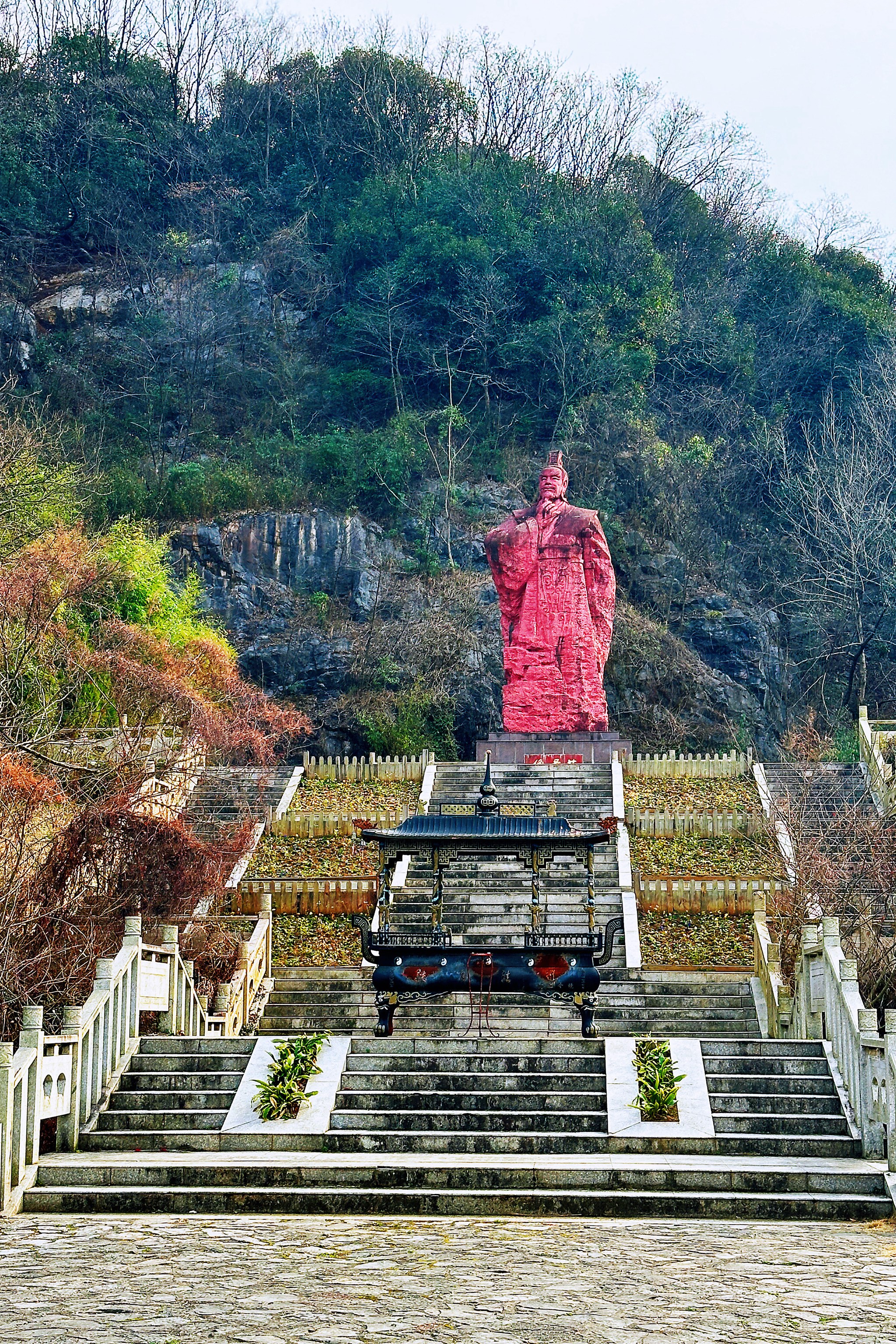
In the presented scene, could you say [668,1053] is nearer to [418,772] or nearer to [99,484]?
[418,772]

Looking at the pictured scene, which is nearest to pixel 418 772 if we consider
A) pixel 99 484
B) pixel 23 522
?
pixel 23 522

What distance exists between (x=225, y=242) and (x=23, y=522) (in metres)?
19.8

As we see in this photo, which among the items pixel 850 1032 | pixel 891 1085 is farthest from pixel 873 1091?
pixel 850 1032

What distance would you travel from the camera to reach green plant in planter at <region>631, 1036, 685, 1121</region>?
11.2 metres

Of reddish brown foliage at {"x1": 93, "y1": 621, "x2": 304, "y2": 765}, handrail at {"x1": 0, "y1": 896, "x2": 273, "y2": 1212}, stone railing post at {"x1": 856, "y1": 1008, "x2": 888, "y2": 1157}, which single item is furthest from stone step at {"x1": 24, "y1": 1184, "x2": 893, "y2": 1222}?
reddish brown foliage at {"x1": 93, "y1": 621, "x2": 304, "y2": 765}

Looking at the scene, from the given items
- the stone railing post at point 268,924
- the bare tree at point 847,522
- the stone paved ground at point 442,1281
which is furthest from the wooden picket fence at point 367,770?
the stone paved ground at point 442,1281

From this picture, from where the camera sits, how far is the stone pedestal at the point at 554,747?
2725 centimetres

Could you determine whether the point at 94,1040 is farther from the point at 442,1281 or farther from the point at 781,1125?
the point at 781,1125

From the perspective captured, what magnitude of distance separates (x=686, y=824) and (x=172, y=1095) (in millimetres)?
12750

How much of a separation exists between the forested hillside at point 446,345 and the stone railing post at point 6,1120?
27.1 meters

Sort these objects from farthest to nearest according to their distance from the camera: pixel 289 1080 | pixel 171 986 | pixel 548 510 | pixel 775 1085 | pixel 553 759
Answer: pixel 548 510 < pixel 553 759 < pixel 171 986 < pixel 775 1085 < pixel 289 1080

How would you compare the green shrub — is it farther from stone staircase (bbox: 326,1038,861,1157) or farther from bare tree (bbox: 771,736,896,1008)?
stone staircase (bbox: 326,1038,861,1157)

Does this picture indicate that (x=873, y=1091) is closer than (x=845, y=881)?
Yes

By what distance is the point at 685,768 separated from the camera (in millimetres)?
27250
